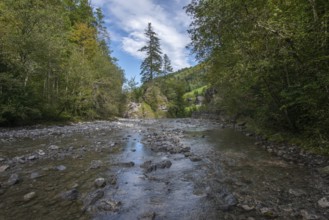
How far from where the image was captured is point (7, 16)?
1834 cm

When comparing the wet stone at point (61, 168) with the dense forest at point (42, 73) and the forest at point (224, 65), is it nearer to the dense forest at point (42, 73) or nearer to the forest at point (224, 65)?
the forest at point (224, 65)

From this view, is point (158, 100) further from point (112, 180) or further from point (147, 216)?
point (147, 216)

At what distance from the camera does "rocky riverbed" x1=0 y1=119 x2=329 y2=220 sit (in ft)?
13.5

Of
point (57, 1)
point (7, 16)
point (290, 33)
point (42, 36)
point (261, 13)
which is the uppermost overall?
point (57, 1)

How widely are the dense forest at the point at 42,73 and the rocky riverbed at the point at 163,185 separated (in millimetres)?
9299

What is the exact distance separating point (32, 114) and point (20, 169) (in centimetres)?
1315

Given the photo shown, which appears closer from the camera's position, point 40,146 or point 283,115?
point 40,146

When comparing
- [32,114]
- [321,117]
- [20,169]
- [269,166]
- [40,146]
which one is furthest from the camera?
[32,114]

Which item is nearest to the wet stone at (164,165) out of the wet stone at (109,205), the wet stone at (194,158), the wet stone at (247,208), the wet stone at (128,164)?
the wet stone at (128,164)

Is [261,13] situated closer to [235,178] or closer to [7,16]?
[235,178]

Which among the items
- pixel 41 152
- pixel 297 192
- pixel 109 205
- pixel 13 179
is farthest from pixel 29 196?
pixel 297 192

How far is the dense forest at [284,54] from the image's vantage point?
743cm

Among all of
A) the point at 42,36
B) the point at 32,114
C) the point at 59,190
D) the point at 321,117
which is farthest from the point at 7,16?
the point at 321,117

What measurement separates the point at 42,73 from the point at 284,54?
21628 millimetres
